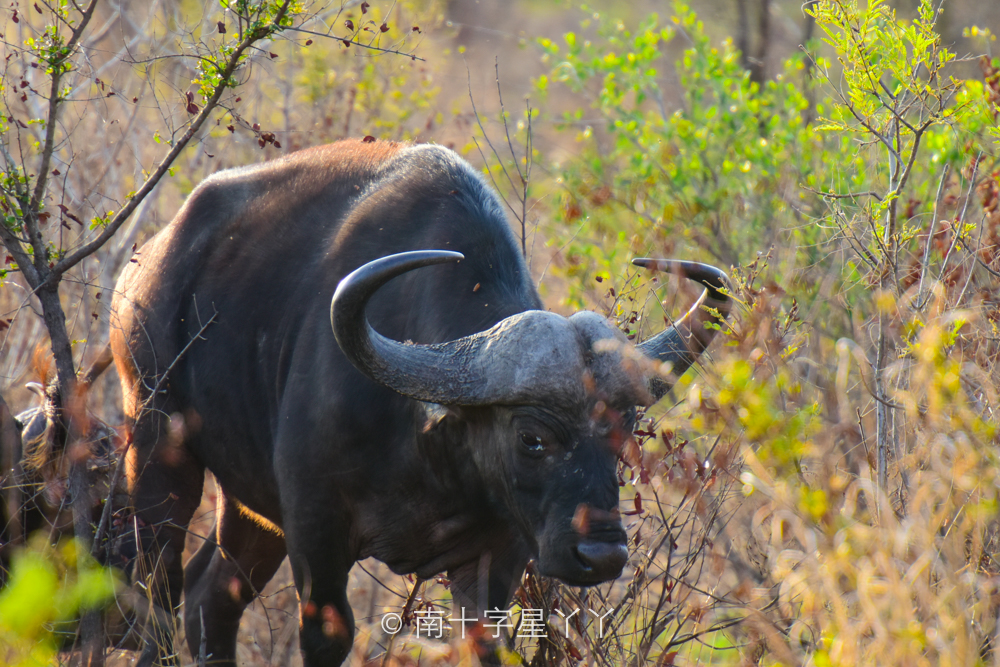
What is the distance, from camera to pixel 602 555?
350 centimetres

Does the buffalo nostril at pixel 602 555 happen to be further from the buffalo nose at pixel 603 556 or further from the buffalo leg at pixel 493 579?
the buffalo leg at pixel 493 579

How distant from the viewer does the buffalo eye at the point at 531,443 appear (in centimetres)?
371

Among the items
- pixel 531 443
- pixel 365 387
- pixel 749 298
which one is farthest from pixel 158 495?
pixel 749 298

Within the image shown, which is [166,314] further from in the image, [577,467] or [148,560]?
[577,467]

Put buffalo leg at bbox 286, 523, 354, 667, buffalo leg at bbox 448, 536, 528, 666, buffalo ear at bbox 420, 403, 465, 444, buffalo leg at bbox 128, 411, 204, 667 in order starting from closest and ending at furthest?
buffalo ear at bbox 420, 403, 465, 444, buffalo leg at bbox 286, 523, 354, 667, buffalo leg at bbox 448, 536, 528, 666, buffalo leg at bbox 128, 411, 204, 667

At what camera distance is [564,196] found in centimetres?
800

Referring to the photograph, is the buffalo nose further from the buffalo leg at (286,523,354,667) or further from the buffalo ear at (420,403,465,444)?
the buffalo leg at (286,523,354,667)

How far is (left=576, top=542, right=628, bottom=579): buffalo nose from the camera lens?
350cm

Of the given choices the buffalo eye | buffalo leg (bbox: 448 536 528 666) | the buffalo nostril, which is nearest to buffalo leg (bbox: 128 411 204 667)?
buffalo leg (bbox: 448 536 528 666)

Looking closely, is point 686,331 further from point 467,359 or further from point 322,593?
point 322,593

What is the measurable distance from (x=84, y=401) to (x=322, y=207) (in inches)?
52.6

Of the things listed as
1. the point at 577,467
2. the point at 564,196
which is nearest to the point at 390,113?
the point at 564,196

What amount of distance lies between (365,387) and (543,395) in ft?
2.64

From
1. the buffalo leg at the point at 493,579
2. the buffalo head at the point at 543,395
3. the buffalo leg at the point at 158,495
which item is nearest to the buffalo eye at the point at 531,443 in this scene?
Answer: the buffalo head at the point at 543,395
